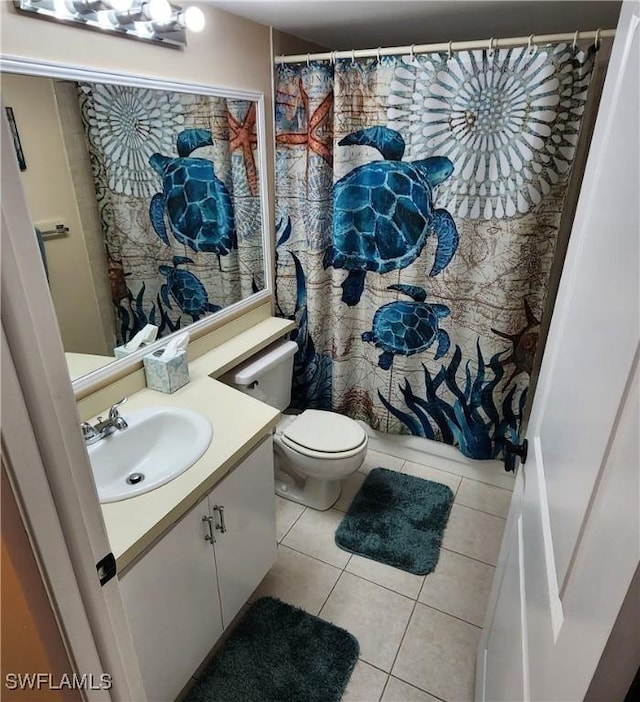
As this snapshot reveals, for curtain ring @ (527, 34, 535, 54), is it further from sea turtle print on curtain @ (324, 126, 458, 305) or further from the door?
the door

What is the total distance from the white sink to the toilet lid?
0.64m

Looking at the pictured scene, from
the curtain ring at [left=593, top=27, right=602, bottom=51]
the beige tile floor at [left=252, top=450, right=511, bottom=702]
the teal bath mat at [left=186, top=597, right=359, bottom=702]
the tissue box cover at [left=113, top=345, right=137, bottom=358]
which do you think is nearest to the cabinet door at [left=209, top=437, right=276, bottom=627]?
the teal bath mat at [left=186, top=597, right=359, bottom=702]

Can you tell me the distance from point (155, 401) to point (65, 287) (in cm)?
48

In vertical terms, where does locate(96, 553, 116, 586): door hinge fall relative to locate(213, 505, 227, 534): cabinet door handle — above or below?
above

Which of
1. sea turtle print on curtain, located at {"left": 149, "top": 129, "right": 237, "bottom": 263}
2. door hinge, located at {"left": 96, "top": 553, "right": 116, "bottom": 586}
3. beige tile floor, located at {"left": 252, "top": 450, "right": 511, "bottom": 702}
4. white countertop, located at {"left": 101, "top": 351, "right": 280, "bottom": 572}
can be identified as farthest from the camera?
sea turtle print on curtain, located at {"left": 149, "top": 129, "right": 237, "bottom": 263}

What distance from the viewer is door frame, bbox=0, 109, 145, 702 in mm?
562

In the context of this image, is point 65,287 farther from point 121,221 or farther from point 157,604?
point 157,604

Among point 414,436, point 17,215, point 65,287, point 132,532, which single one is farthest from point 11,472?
point 414,436

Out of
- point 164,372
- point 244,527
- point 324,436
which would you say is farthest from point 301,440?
point 164,372

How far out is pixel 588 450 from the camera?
0.63 m

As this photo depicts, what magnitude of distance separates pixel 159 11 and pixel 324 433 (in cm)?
167

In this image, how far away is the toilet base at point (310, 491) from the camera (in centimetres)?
A: 222

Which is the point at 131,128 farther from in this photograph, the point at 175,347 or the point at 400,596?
the point at 400,596

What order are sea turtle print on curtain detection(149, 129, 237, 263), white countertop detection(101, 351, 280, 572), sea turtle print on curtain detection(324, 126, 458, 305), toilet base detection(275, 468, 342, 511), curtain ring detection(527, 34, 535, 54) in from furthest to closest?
toilet base detection(275, 468, 342, 511), sea turtle print on curtain detection(324, 126, 458, 305), sea turtle print on curtain detection(149, 129, 237, 263), curtain ring detection(527, 34, 535, 54), white countertop detection(101, 351, 280, 572)
